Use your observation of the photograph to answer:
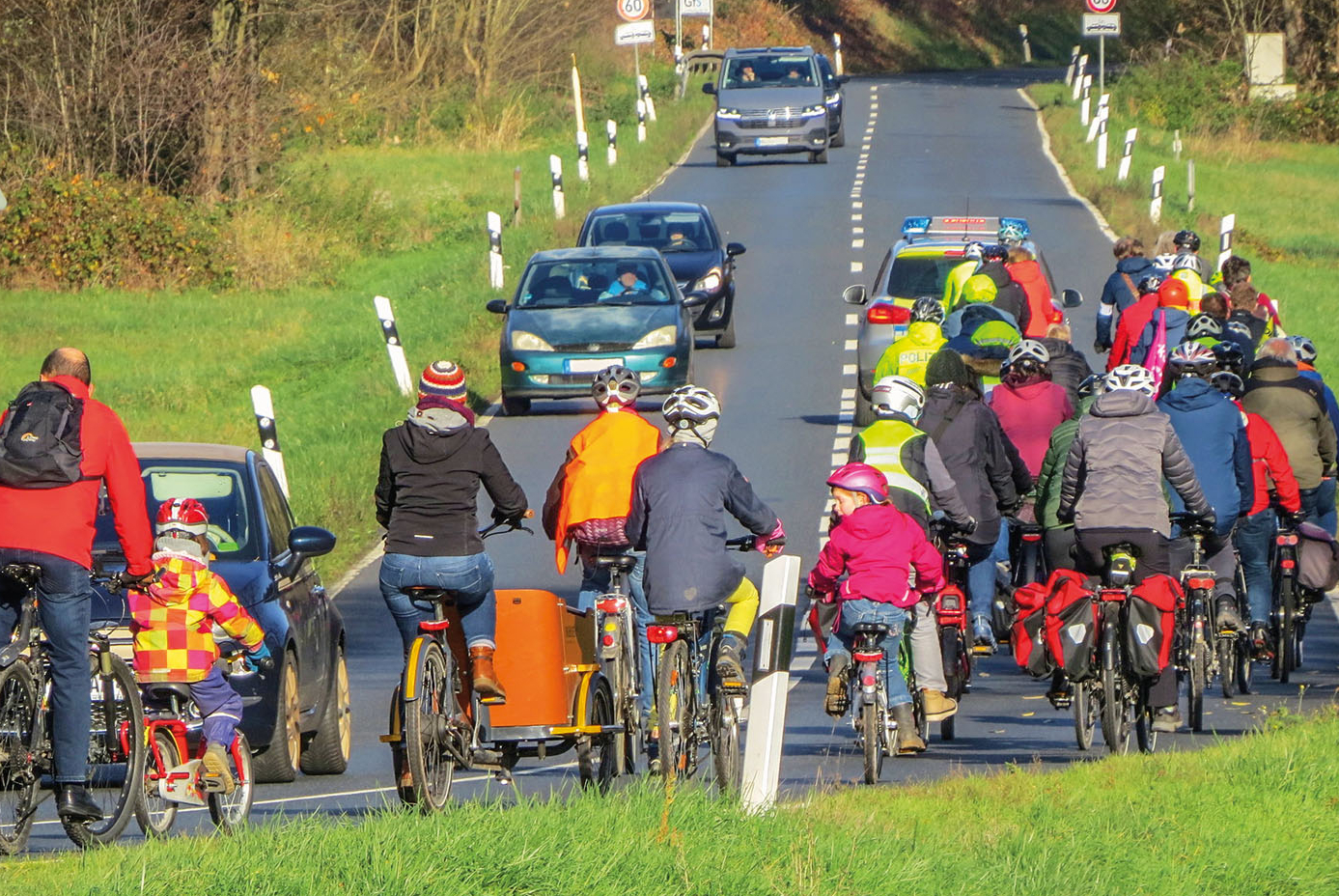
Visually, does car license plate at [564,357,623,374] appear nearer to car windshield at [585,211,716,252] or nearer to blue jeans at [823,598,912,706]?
car windshield at [585,211,716,252]

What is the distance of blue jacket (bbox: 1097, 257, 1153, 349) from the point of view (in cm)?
1775

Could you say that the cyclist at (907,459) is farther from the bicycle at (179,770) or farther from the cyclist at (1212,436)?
the bicycle at (179,770)

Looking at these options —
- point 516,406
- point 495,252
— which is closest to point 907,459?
point 516,406

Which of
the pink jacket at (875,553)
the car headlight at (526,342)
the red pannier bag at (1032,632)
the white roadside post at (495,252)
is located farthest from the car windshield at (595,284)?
the pink jacket at (875,553)

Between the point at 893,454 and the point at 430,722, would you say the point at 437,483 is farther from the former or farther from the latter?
the point at 893,454

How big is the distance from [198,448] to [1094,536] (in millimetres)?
4176

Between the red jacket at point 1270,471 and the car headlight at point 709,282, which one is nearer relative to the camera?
the red jacket at point 1270,471

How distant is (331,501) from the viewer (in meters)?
19.8

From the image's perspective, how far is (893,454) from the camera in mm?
11898

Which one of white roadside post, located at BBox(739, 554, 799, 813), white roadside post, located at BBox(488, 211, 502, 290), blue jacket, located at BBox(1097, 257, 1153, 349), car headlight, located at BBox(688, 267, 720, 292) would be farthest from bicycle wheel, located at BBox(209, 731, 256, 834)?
white roadside post, located at BBox(488, 211, 502, 290)

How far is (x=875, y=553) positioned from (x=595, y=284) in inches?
567

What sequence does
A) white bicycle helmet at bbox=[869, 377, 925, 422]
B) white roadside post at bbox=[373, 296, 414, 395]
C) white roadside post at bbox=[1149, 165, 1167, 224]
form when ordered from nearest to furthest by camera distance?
white bicycle helmet at bbox=[869, 377, 925, 422]
white roadside post at bbox=[373, 296, 414, 395]
white roadside post at bbox=[1149, 165, 1167, 224]

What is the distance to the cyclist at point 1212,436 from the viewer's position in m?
12.5

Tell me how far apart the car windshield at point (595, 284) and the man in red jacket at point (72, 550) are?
51.5ft
